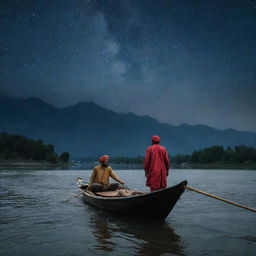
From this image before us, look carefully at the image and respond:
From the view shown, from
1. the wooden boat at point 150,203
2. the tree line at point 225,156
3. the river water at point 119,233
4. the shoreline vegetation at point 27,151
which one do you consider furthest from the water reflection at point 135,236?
the tree line at point 225,156

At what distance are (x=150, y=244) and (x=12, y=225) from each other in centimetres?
606

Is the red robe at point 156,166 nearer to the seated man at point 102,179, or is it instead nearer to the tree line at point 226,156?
the seated man at point 102,179

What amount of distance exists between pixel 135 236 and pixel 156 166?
2830 millimetres

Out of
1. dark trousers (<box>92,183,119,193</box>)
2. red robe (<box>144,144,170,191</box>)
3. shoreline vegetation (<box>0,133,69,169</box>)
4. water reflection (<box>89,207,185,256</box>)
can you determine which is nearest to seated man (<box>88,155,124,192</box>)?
dark trousers (<box>92,183,119,193</box>)

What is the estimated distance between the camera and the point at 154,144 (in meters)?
11.4

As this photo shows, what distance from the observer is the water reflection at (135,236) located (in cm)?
809

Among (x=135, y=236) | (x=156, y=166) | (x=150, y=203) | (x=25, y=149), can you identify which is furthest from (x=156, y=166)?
(x=25, y=149)

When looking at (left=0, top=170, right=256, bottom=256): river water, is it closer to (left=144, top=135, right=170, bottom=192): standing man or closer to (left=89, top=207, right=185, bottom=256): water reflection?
(left=89, top=207, right=185, bottom=256): water reflection

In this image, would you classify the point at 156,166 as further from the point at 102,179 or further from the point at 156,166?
the point at 102,179

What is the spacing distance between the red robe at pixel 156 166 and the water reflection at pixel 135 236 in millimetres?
1583

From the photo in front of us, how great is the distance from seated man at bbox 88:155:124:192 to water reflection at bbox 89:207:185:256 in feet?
7.67

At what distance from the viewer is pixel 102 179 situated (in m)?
14.8

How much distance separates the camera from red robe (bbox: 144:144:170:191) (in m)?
11.1

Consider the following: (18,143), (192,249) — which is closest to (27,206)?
(192,249)
